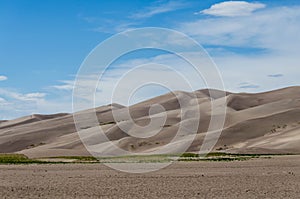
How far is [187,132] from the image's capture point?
90.8m

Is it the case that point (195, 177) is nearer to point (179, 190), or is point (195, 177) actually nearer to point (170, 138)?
point (179, 190)

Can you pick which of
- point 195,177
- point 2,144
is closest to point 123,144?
point 2,144

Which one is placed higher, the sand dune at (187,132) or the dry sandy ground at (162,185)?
the sand dune at (187,132)

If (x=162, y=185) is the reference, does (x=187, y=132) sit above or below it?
above

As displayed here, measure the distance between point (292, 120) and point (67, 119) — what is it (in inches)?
2909

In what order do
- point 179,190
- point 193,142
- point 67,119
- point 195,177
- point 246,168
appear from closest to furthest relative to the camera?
point 179,190, point 195,177, point 246,168, point 193,142, point 67,119

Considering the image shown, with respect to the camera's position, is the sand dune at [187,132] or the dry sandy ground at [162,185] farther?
the sand dune at [187,132]

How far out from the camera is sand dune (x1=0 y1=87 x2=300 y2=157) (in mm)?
72812

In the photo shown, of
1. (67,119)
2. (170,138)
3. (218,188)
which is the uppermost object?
(67,119)

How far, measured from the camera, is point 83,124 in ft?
415

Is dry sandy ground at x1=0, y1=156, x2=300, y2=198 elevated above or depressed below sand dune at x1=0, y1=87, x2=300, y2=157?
below

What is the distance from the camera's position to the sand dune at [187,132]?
7281cm

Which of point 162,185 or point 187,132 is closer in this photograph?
point 162,185

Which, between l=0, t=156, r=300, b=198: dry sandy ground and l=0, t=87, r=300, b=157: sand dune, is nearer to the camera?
l=0, t=156, r=300, b=198: dry sandy ground
